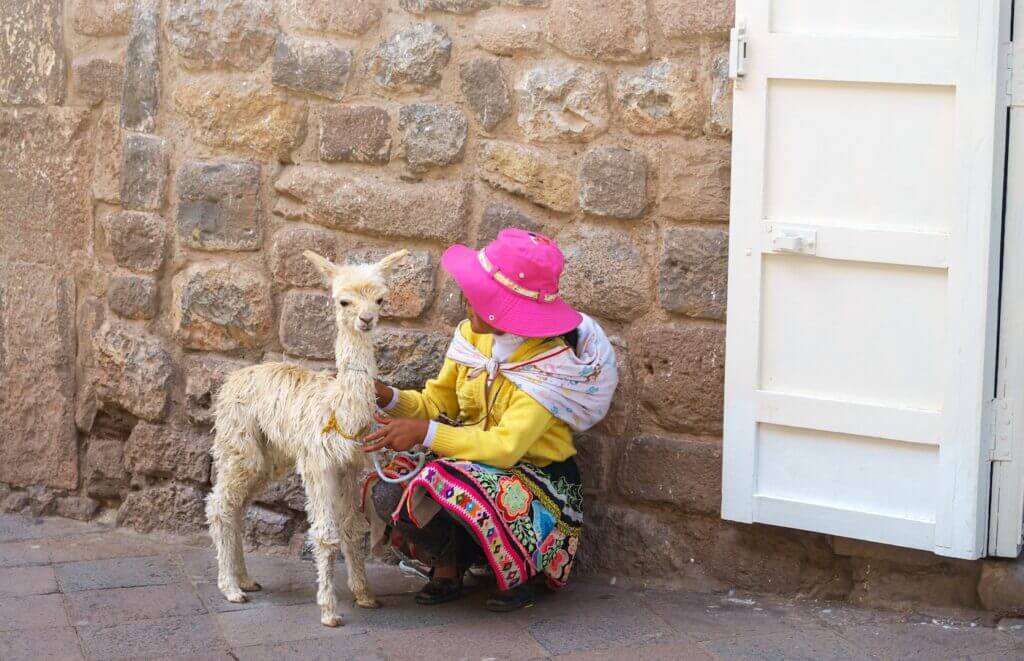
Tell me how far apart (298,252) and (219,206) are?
360mm

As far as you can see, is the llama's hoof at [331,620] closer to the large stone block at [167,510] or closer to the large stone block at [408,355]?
the large stone block at [408,355]

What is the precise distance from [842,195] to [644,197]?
63 centimetres

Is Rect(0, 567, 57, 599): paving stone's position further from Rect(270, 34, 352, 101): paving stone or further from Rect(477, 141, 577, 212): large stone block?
Rect(477, 141, 577, 212): large stone block

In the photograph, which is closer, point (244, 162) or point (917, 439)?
point (917, 439)

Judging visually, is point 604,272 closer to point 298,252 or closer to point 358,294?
point 358,294

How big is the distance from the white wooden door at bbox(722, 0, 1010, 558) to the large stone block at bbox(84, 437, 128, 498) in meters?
2.44

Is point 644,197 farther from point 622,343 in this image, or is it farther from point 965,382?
point 965,382

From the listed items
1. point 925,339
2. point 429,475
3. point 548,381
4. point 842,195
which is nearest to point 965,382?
point 925,339

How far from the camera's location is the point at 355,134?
14.9 ft

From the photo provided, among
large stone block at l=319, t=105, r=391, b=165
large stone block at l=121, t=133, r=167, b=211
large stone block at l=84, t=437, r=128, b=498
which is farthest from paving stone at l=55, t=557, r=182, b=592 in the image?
large stone block at l=319, t=105, r=391, b=165

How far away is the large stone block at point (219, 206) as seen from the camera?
4711 millimetres

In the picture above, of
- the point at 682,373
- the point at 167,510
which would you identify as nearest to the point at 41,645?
the point at 167,510

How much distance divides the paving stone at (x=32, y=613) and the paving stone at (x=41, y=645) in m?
0.05

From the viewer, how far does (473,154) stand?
4.44 metres
